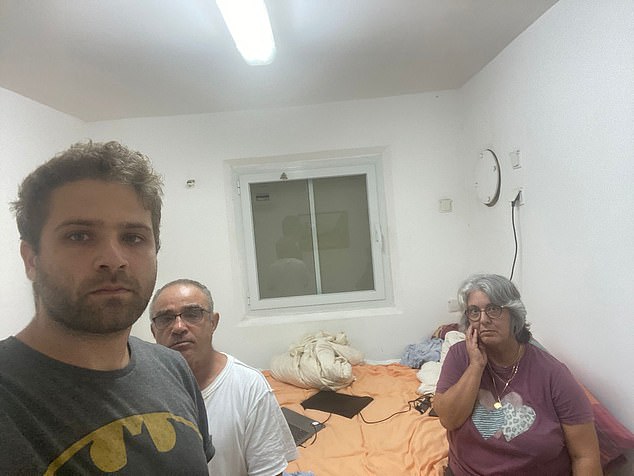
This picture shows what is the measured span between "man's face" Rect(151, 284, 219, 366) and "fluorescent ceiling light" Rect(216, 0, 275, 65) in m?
0.98

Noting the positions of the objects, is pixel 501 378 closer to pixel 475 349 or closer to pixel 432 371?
pixel 475 349

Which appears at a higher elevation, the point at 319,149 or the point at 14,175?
the point at 319,149

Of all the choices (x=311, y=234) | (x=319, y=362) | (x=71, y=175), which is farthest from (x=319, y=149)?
(x=71, y=175)

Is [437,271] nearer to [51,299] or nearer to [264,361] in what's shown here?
[264,361]

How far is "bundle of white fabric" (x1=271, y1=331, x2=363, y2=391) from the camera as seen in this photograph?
248cm

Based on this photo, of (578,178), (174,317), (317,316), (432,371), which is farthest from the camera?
(317,316)

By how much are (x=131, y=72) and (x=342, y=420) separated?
2171 millimetres

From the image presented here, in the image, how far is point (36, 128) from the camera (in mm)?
2346

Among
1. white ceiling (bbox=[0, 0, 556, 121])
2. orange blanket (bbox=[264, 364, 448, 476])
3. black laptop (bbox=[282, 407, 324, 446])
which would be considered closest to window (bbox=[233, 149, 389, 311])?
white ceiling (bbox=[0, 0, 556, 121])

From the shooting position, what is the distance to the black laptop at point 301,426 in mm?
1981

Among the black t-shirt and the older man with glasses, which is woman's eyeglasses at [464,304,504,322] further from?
the black t-shirt

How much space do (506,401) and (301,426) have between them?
44.3 inches

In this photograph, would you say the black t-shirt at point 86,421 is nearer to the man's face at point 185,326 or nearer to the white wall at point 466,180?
the man's face at point 185,326

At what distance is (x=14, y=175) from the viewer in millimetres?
2158
